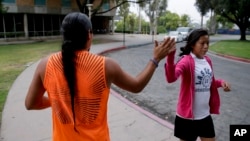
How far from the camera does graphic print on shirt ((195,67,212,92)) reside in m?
3.22

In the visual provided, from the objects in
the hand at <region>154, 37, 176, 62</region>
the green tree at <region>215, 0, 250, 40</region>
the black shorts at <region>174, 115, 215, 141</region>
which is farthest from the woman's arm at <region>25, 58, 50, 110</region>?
the green tree at <region>215, 0, 250, 40</region>

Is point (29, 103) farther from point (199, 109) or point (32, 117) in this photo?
point (32, 117)

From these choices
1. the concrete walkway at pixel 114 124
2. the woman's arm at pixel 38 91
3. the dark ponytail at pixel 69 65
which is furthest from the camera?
the concrete walkway at pixel 114 124

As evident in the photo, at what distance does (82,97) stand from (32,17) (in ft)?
115

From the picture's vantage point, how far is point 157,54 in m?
2.05

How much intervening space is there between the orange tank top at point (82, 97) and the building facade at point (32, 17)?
30.4 meters

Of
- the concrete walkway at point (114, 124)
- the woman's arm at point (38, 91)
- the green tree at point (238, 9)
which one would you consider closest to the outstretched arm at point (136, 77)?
the woman's arm at point (38, 91)

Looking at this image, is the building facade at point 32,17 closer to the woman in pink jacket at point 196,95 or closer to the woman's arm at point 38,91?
the woman in pink jacket at point 196,95

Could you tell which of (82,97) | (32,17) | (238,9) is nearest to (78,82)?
(82,97)

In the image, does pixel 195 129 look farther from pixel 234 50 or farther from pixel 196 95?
pixel 234 50

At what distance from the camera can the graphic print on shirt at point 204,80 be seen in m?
3.22

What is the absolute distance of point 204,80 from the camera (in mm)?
3232

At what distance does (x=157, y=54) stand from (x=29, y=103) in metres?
0.97

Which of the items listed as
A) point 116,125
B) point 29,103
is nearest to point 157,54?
point 29,103
